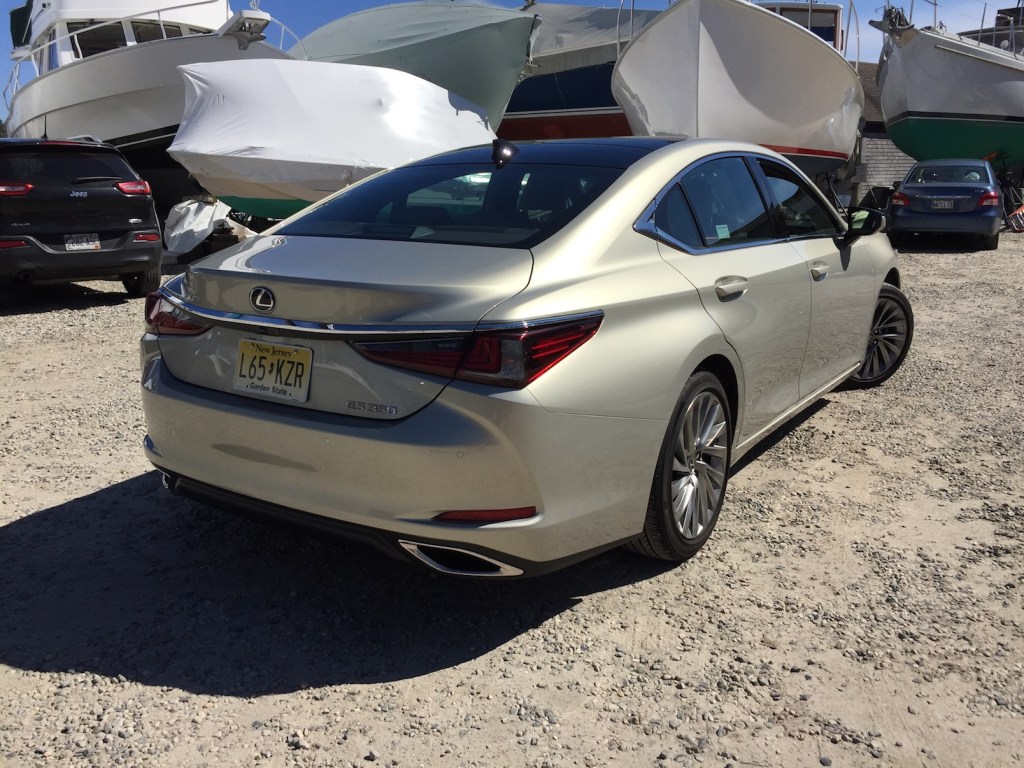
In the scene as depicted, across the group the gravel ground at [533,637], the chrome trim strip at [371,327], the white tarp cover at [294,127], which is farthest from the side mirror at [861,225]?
the white tarp cover at [294,127]

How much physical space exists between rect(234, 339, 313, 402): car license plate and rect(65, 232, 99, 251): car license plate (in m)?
6.87

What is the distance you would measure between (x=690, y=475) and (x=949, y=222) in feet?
44.0

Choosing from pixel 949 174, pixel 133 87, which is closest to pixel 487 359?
pixel 133 87

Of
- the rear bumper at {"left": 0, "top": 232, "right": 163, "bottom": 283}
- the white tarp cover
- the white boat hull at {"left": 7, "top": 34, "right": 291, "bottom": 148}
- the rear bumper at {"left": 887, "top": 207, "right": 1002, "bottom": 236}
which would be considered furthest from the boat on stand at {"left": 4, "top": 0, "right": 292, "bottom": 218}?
the rear bumper at {"left": 887, "top": 207, "right": 1002, "bottom": 236}

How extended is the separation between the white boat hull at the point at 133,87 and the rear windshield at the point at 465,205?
10991 millimetres

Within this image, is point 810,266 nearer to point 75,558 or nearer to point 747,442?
point 747,442

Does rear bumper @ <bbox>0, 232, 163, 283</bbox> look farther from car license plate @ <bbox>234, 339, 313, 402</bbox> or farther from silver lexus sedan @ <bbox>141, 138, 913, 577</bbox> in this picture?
car license plate @ <bbox>234, 339, 313, 402</bbox>

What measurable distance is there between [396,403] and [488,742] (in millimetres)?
953

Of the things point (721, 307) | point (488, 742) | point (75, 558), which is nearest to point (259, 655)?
point (488, 742)

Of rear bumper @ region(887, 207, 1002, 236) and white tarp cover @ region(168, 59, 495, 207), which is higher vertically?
white tarp cover @ region(168, 59, 495, 207)

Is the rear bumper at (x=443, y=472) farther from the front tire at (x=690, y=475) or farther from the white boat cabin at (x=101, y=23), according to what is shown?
the white boat cabin at (x=101, y=23)

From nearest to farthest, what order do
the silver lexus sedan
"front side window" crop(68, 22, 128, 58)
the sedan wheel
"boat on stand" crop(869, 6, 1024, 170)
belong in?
the silver lexus sedan → the sedan wheel → "front side window" crop(68, 22, 128, 58) → "boat on stand" crop(869, 6, 1024, 170)

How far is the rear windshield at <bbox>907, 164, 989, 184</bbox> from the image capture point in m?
15.5

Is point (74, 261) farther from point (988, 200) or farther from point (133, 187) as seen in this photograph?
point (988, 200)
